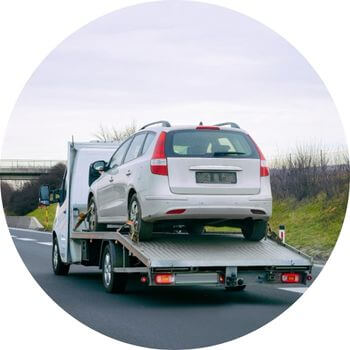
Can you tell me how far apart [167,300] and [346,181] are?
373cm

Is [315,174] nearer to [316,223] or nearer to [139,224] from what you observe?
[316,223]

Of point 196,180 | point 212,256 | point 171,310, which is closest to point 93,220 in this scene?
point 171,310

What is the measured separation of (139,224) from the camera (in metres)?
12.1

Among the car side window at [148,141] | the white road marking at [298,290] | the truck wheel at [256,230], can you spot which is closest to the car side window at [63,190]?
the car side window at [148,141]

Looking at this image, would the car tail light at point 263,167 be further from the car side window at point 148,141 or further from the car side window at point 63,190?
the car side window at point 63,190

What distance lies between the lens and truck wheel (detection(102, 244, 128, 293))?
42.1ft

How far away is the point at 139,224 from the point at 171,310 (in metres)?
1.19

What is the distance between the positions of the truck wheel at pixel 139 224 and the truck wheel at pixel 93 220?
2.01 m

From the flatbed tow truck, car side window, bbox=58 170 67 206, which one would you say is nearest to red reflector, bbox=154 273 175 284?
the flatbed tow truck

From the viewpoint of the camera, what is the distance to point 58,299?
13445 millimetres

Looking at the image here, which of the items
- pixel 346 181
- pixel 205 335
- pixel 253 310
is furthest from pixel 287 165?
pixel 205 335

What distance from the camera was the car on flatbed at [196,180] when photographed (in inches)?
457

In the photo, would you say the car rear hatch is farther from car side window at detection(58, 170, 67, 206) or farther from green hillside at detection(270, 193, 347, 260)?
car side window at detection(58, 170, 67, 206)

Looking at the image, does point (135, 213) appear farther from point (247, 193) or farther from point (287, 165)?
point (287, 165)
